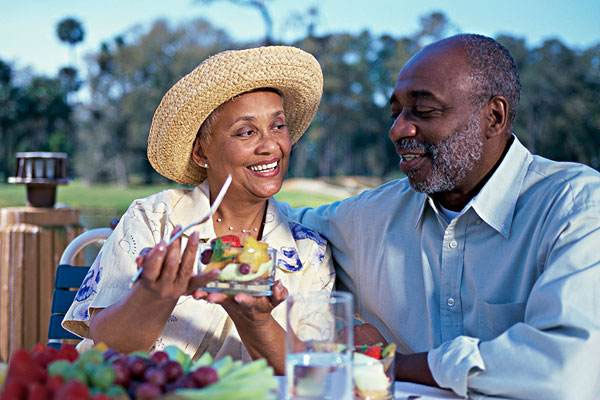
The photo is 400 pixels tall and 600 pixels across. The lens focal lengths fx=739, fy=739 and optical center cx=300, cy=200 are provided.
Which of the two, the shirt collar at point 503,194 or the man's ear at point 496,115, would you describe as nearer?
the shirt collar at point 503,194

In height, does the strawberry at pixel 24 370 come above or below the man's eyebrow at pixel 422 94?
below

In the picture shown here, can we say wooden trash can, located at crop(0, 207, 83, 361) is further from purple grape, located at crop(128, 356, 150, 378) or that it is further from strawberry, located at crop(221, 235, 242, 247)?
purple grape, located at crop(128, 356, 150, 378)

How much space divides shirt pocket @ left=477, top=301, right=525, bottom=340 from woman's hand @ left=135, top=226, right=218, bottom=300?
1039 mm

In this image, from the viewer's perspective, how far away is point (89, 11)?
1244 inches

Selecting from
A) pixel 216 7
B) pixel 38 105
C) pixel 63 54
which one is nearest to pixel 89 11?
pixel 63 54

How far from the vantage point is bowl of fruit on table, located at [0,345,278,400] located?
4.06 ft

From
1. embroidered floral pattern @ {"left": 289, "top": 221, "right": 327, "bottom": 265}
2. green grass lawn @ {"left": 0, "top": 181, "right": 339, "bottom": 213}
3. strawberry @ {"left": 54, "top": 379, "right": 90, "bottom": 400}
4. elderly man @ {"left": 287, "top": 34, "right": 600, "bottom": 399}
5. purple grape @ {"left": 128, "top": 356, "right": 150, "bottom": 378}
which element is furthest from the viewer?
green grass lawn @ {"left": 0, "top": 181, "right": 339, "bottom": 213}

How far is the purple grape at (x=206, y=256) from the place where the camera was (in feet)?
5.83

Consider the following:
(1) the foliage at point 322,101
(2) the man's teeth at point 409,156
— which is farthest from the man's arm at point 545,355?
(1) the foliage at point 322,101

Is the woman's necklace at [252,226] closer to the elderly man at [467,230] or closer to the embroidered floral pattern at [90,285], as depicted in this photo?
the elderly man at [467,230]

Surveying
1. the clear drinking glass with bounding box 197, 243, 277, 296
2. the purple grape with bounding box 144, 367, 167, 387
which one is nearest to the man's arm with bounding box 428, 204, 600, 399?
the clear drinking glass with bounding box 197, 243, 277, 296

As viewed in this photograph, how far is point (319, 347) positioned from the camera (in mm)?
1458

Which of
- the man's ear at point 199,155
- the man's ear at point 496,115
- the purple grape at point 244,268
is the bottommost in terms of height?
the purple grape at point 244,268

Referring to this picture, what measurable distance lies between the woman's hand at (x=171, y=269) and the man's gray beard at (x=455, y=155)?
1.04m
